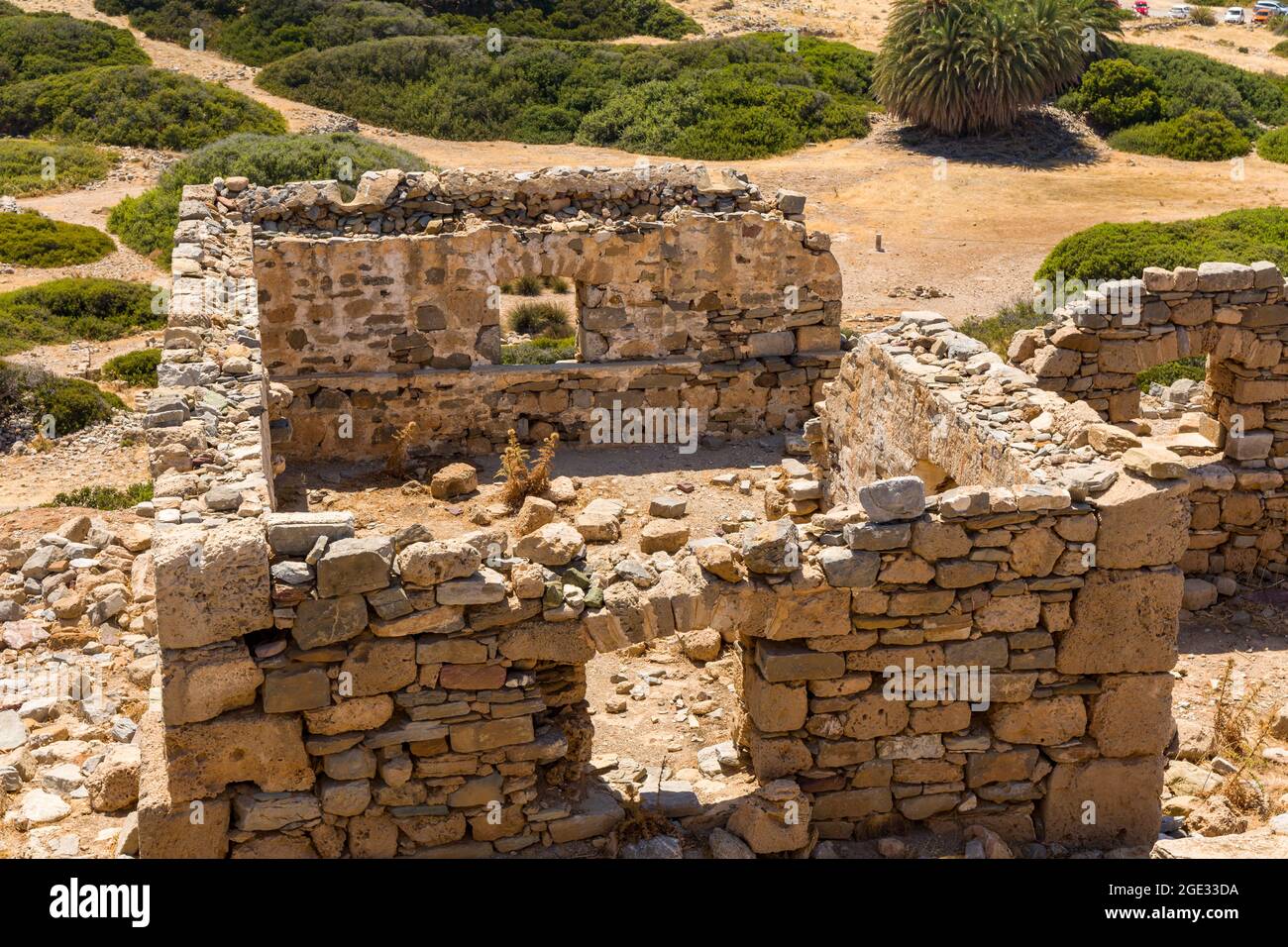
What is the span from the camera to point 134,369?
1636 centimetres

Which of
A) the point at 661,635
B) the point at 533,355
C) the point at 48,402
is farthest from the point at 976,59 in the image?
the point at 661,635

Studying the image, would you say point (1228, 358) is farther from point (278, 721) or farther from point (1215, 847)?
point (278, 721)

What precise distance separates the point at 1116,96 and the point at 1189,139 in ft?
6.87

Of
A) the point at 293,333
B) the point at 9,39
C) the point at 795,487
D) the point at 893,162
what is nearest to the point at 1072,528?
the point at 795,487

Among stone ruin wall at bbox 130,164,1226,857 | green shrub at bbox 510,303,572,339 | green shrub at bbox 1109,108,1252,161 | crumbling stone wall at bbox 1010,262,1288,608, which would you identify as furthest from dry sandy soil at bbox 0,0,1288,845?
green shrub at bbox 510,303,572,339

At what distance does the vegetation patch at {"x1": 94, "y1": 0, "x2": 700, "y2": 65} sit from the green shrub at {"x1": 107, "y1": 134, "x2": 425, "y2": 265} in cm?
1156

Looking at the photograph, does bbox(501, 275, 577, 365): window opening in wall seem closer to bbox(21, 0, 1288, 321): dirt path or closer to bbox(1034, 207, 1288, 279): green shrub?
bbox(21, 0, 1288, 321): dirt path

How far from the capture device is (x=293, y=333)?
42.6ft

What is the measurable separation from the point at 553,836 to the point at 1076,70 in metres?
26.4

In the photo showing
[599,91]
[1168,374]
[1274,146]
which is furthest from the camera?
[599,91]

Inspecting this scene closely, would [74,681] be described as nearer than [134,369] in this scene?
Yes

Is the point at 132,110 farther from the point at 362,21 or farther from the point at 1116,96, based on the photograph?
the point at 1116,96

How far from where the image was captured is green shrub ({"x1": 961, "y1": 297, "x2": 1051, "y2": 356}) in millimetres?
17322

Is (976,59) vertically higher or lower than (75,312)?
higher
